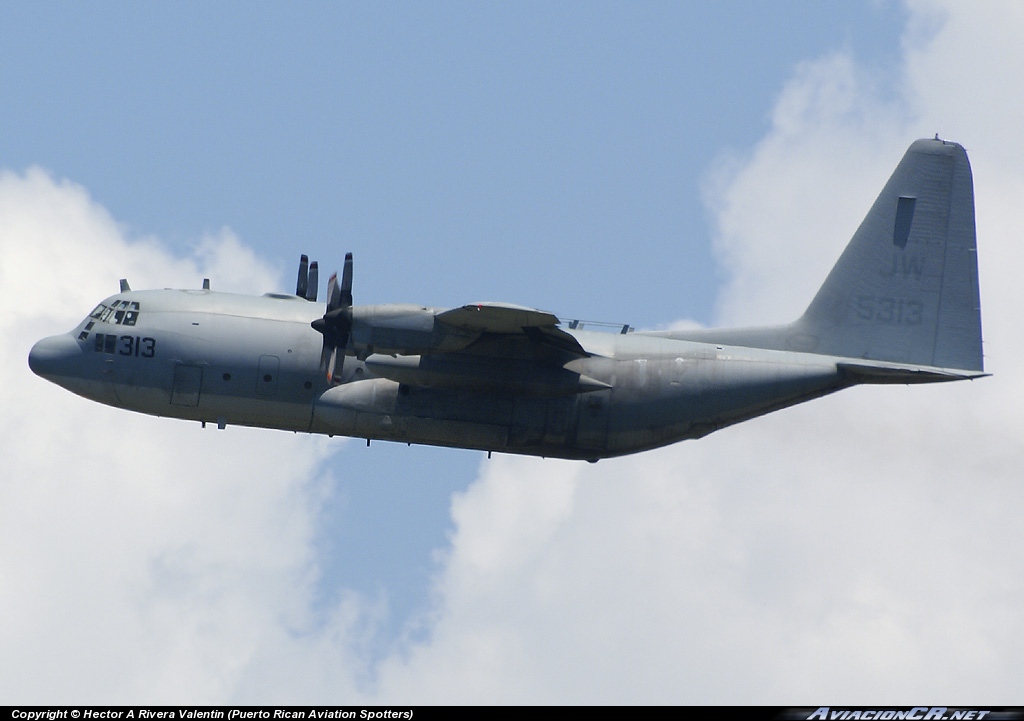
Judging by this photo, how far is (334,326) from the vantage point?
27406 mm

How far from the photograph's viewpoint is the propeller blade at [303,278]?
30828 mm

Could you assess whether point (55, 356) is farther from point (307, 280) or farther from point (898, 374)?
point (898, 374)

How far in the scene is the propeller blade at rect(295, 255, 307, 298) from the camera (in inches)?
1214

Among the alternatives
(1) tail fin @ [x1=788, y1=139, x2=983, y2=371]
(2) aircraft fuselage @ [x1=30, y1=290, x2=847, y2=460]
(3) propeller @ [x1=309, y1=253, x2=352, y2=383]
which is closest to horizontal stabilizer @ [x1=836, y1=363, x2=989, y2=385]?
(1) tail fin @ [x1=788, y1=139, x2=983, y2=371]

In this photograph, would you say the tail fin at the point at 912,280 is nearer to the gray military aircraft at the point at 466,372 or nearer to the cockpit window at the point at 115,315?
the gray military aircraft at the point at 466,372

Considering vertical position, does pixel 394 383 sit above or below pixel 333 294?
below

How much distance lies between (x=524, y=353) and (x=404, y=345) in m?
2.72

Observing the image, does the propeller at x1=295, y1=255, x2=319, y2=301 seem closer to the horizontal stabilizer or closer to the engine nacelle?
the engine nacelle

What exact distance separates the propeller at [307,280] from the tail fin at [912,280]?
9688 mm

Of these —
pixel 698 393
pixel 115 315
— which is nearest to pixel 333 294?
pixel 115 315

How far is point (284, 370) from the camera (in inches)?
1131

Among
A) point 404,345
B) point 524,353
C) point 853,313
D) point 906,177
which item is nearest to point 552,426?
point 524,353

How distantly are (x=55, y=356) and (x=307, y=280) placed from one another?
513 cm

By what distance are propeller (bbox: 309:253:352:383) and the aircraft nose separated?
17.2ft
